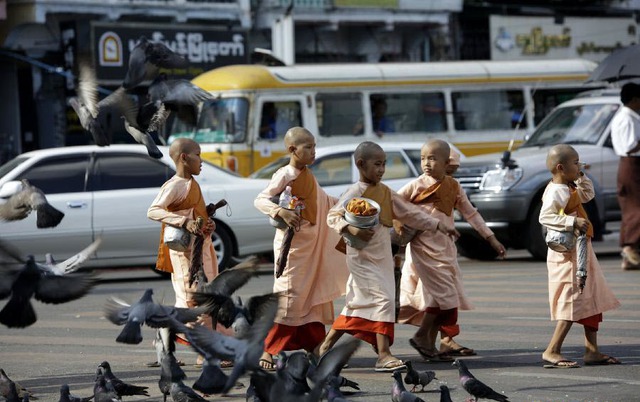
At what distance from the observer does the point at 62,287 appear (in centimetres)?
746

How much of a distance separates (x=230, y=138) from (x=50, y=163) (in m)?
5.20

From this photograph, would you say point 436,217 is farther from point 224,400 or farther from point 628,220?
point 628,220

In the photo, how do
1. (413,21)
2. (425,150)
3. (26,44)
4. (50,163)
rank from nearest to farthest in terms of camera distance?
(425,150) → (50,163) → (26,44) → (413,21)

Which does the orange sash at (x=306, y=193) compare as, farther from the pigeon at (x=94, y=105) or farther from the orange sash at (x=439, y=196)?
the pigeon at (x=94, y=105)

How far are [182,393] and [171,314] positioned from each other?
0.43 meters

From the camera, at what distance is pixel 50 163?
14789mm

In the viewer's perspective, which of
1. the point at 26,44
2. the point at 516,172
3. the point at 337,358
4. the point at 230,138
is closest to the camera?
the point at 337,358

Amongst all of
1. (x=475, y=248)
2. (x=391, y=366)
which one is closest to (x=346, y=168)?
(x=475, y=248)

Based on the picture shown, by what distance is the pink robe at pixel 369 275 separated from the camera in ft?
27.7

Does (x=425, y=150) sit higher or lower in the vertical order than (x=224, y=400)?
higher

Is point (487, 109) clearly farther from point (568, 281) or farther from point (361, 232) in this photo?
point (361, 232)

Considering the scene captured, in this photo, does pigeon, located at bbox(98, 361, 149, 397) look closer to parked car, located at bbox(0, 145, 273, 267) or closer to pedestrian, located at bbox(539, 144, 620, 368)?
pedestrian, located at bbox(539, 144, 620, 368)

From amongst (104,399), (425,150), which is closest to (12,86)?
(425,150)

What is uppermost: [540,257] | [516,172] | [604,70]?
[604,70]
